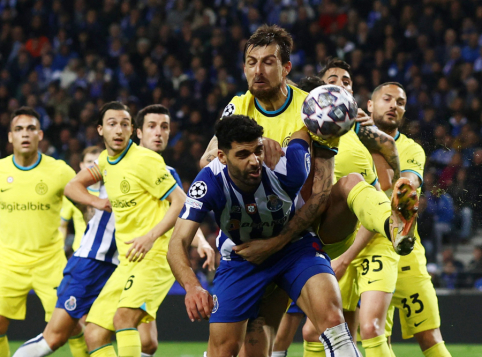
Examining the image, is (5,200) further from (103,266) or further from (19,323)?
(19,323)

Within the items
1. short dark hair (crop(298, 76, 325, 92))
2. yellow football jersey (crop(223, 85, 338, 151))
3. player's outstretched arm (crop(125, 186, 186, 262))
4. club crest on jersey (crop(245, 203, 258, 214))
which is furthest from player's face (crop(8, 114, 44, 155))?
club crest on jersey (crop(245, 203, 258, 214))

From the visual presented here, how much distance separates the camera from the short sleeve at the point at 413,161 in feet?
17.9

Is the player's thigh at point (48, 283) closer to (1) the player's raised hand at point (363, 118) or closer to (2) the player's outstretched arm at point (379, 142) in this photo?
(2) the player's outstretched arm at point (379, 142)

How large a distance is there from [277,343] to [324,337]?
2174mm

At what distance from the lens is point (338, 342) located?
360 centimetres

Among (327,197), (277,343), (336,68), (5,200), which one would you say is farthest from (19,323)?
(327,197)

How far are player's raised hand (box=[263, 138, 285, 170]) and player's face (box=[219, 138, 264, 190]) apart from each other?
0.10 metres

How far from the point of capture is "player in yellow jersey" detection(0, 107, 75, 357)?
633 centimetres

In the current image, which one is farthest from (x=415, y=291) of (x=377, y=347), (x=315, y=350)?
(x=315, y=350)

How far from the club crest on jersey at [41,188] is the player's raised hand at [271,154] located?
3.29 metres

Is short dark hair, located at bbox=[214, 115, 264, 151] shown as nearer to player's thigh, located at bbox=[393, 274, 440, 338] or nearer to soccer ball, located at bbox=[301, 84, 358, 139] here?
soccer ball, located at bbox=[301, 84, 358, 139]

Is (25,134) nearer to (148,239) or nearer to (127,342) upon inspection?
(148,239)

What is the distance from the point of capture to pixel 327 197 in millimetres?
4086

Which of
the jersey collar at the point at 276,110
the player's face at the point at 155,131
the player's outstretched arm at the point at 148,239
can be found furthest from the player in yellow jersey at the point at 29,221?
the jersey collar at the point at 276,110
